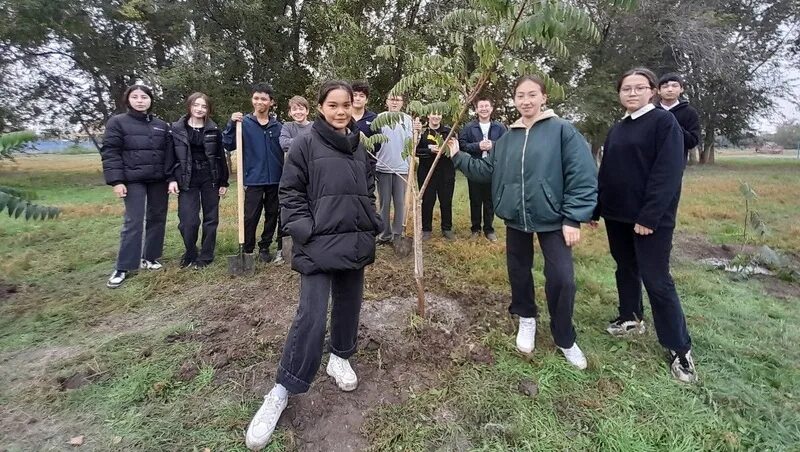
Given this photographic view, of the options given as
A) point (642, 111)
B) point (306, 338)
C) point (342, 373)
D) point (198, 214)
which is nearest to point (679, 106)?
point (642, 111)

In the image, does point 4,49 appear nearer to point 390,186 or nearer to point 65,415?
point 390,186

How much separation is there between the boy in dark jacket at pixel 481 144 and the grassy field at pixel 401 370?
162 centimetres

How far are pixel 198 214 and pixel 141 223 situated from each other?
1.93 ft

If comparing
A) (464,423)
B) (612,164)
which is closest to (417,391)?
(464,423)

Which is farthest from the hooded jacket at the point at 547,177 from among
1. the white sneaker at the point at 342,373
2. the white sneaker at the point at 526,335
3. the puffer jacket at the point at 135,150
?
the puffer jacket at the point at 135,150

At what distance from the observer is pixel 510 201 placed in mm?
3094

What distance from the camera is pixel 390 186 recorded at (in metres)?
5.89

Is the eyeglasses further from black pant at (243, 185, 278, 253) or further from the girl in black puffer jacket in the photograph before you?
the girl in black puffer jacket

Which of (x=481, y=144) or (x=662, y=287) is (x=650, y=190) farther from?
(x=481, y=144)

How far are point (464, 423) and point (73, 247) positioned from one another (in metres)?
6.45

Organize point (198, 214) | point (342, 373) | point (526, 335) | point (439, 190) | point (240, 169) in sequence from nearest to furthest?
point (342, 373), point (526, 335), point (240, 169), point (198, 214), point (439, 190)

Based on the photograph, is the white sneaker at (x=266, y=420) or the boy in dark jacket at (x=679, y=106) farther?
the boy in dark jacket at (x=679, y=106)

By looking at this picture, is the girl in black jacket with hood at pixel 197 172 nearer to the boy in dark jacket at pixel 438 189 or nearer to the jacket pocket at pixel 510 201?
the boy in dark jacket at pixel 438 189

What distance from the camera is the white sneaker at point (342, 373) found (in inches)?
112
